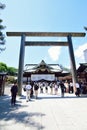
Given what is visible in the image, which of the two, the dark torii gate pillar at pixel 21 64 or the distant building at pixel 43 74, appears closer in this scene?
the dark torii gate pillar at pixel 21 64

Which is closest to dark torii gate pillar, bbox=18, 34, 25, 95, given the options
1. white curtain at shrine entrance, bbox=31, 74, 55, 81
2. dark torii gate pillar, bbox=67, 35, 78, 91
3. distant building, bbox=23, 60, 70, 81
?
dark torii gate pillar, bbox=67, 35, 78, 91

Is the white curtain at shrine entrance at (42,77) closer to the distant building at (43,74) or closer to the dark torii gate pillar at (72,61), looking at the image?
the distant building at (43,74)

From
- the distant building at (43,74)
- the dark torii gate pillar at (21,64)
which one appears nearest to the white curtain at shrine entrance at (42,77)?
the distant building at (43,74)

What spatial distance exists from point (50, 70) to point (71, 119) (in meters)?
32.0

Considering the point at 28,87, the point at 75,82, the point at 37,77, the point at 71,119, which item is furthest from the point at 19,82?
the point at 37,77

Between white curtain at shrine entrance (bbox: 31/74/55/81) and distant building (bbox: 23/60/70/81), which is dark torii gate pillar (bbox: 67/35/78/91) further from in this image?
white curtain at shrine entrance (bbox: 31/74/55/81)

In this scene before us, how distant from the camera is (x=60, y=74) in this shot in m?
39.4

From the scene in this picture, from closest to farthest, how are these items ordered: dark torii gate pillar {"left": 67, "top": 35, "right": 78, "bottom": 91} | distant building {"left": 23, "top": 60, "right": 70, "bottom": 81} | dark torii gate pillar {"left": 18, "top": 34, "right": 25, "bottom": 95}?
dark torii gate pillar {"left": 18, "top": 34, "right": 25, "bottom": 95}, dark torii gate pillar {"left": 67, "top": 35, "right": 78, "bottom": 91}, distant building {"left": 23, "top": 60, "right": 70, "bottom": 81}

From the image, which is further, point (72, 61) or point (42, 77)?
point (42, 77)

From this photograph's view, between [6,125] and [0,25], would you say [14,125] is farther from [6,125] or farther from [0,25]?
[0,25]

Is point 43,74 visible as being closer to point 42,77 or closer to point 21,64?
point 42,77

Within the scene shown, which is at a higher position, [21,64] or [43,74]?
[43,74]

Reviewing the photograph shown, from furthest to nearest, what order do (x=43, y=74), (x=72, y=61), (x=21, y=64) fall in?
(x=43, y=74)
(x=72, y=61)
(x=21, y=64)

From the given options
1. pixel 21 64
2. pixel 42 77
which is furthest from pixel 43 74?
pixel 21 64
